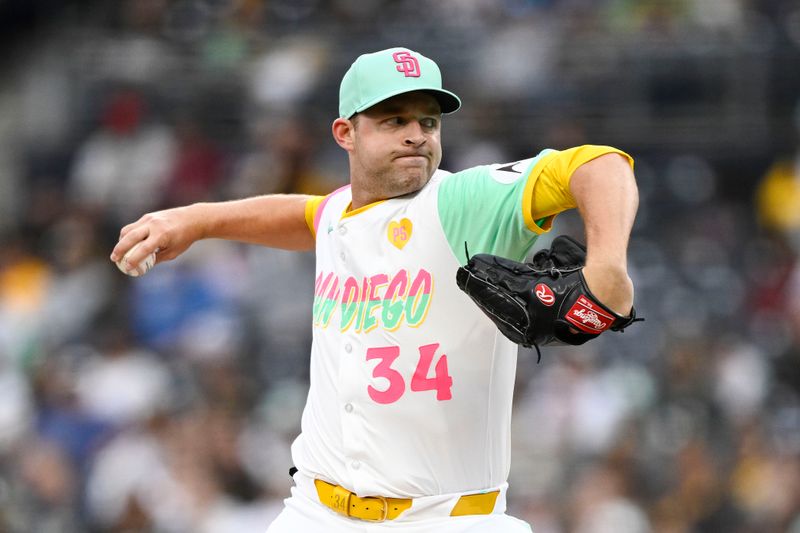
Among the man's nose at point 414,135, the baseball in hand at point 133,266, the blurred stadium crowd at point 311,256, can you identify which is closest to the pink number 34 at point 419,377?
the man's nose at point 414,135

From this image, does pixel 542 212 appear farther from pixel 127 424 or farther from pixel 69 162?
pixel 69 162

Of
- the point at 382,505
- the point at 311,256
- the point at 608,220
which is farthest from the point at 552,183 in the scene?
the point at 311,256

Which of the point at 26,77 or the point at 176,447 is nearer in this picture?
the point at 176,447

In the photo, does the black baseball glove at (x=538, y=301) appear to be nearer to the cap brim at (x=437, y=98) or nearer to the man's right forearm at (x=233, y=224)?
the cap brim at (x=437, y=98)

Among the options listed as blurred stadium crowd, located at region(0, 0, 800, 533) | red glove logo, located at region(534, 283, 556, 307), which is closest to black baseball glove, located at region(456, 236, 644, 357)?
red glove logo, located at region(534, 283, 556, 307)

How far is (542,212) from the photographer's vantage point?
3961 mm

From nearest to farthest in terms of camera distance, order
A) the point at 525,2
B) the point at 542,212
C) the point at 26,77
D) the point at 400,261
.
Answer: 1. the point at 542,212
2. the point at 400,261
3. the point at 525,2
4. the point at 26,77

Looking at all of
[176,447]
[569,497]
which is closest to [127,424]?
[176,447]

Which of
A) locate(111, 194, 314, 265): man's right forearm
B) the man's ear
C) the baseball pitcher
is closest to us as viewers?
the baseball pitcher

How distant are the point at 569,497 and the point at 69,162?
6.72 meters

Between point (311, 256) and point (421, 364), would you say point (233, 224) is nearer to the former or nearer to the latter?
point (421, 364)

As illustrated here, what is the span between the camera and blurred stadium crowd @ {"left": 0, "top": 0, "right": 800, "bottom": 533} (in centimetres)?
948

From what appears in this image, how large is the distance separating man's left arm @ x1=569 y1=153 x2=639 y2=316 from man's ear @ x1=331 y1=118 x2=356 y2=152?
4.04 ft

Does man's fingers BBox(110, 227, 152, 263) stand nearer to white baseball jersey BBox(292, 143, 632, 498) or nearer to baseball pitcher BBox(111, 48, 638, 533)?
baseball pitcher BBox(111, 48, 638, 533)
